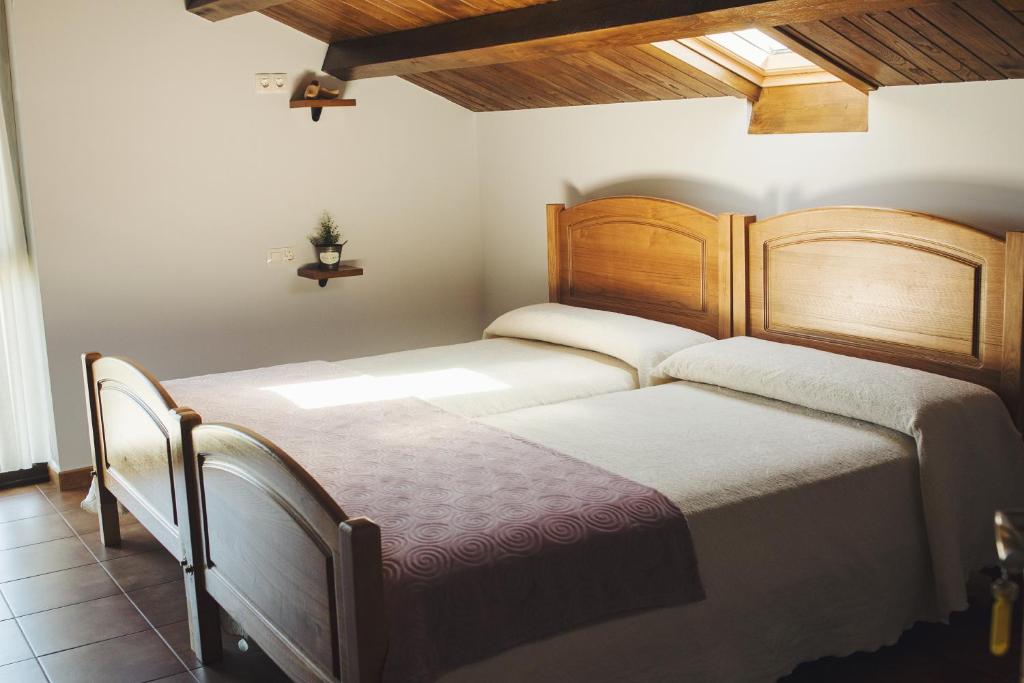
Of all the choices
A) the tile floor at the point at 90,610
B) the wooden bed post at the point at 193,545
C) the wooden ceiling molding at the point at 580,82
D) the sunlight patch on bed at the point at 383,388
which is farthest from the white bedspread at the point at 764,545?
the wooden ceiling molding at the point at 580,82

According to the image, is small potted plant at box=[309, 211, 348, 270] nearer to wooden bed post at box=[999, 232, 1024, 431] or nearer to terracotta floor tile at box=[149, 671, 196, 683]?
terracotta floor tile at box=[149, 671, 196, 683]

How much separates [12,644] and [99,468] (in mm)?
763

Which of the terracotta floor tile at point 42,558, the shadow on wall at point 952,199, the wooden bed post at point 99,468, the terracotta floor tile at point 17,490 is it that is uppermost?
the shadow on wall at point 952,199

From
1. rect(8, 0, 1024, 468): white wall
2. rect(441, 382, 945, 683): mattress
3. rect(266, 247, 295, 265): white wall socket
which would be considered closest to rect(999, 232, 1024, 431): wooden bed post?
rect(441, 382, 945, 683): mattress

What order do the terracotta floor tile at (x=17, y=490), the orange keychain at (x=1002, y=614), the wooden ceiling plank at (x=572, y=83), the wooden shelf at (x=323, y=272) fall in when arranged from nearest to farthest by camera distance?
the orange keychain at (x=1002, y=614) < the wooden ceiling plank at (x=572, y=83) < the terracotta floor tile at (x=17, y=490) < the wooden shelf at (x=323, y=272)

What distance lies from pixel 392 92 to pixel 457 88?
32 cm

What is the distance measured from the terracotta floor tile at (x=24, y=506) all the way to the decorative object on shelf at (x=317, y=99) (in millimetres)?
1946

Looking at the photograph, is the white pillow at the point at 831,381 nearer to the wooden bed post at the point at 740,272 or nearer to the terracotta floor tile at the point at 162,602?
the wooden bed post at the point at 740,272

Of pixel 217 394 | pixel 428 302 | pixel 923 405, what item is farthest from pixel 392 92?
pixel 923 405

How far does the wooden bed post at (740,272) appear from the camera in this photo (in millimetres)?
3604

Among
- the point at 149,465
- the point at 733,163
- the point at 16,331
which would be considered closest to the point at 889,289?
the point at 733,163

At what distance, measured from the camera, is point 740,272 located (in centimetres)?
364

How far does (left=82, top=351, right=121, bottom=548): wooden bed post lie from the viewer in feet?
11.3

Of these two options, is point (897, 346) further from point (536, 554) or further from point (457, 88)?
point (457, 88)
